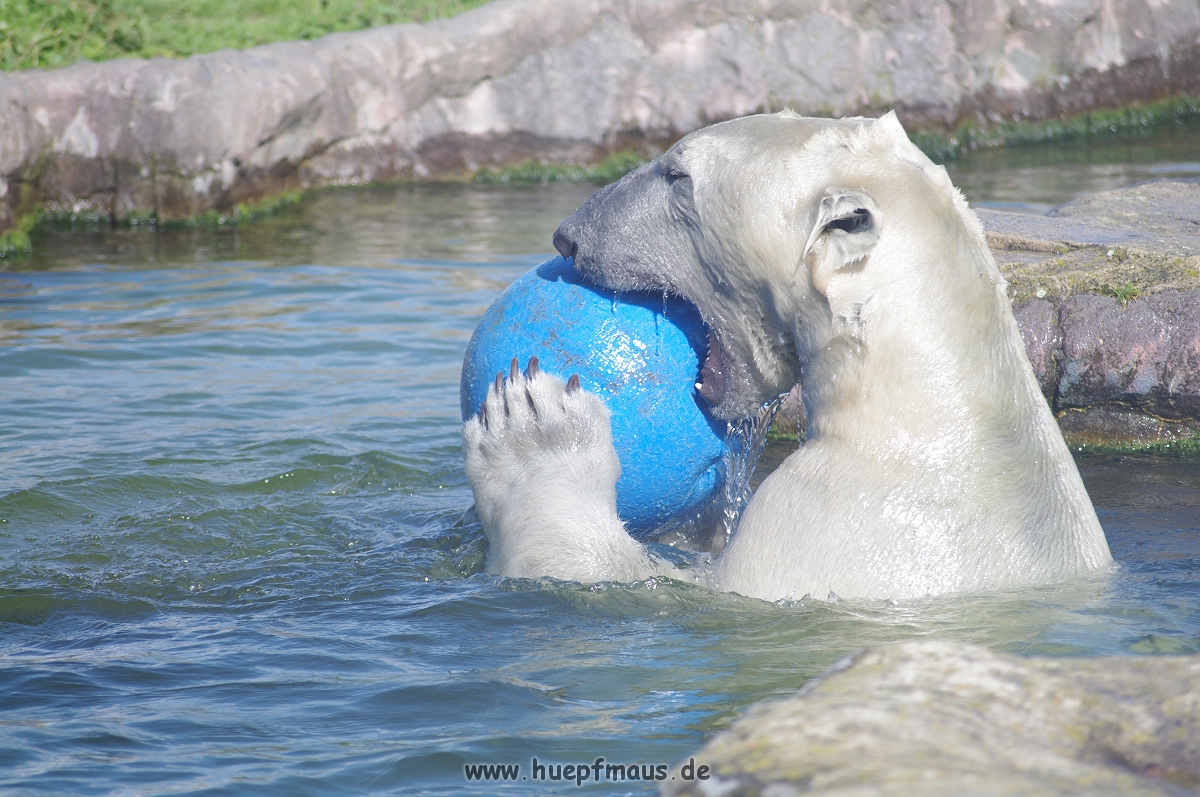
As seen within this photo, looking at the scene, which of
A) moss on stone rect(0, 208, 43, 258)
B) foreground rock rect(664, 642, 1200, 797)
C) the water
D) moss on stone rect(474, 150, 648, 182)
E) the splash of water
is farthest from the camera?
moss on stone rect(474, 150, 648, 182)

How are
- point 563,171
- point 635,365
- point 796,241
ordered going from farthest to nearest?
point 563,171 < point 635,365 < point 796,241

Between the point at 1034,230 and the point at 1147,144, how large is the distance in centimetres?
981

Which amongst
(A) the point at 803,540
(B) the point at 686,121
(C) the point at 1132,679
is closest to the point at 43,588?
(A) the point at 803,540

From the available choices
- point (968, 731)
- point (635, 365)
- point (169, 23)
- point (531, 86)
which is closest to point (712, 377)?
point (635, 365)

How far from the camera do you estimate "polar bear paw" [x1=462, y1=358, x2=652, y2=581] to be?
3.63 meters

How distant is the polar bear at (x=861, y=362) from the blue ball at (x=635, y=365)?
8.3 inches

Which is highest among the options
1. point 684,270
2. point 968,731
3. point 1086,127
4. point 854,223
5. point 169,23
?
point 169,23

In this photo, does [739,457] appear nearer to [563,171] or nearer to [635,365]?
[635,365]

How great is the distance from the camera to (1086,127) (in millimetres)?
15930

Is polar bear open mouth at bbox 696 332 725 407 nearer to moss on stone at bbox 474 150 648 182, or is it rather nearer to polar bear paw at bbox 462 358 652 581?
polar bear paw at bbox 462 358 652 581

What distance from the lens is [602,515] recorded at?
3.72m

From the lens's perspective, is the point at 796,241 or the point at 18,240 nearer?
the point at 796,241

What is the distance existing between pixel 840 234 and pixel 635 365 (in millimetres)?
867

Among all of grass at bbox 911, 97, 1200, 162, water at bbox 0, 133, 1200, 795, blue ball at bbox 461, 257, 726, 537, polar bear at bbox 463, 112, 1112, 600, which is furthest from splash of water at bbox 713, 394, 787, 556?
grass at bbox 911, 97, 1200, 162
